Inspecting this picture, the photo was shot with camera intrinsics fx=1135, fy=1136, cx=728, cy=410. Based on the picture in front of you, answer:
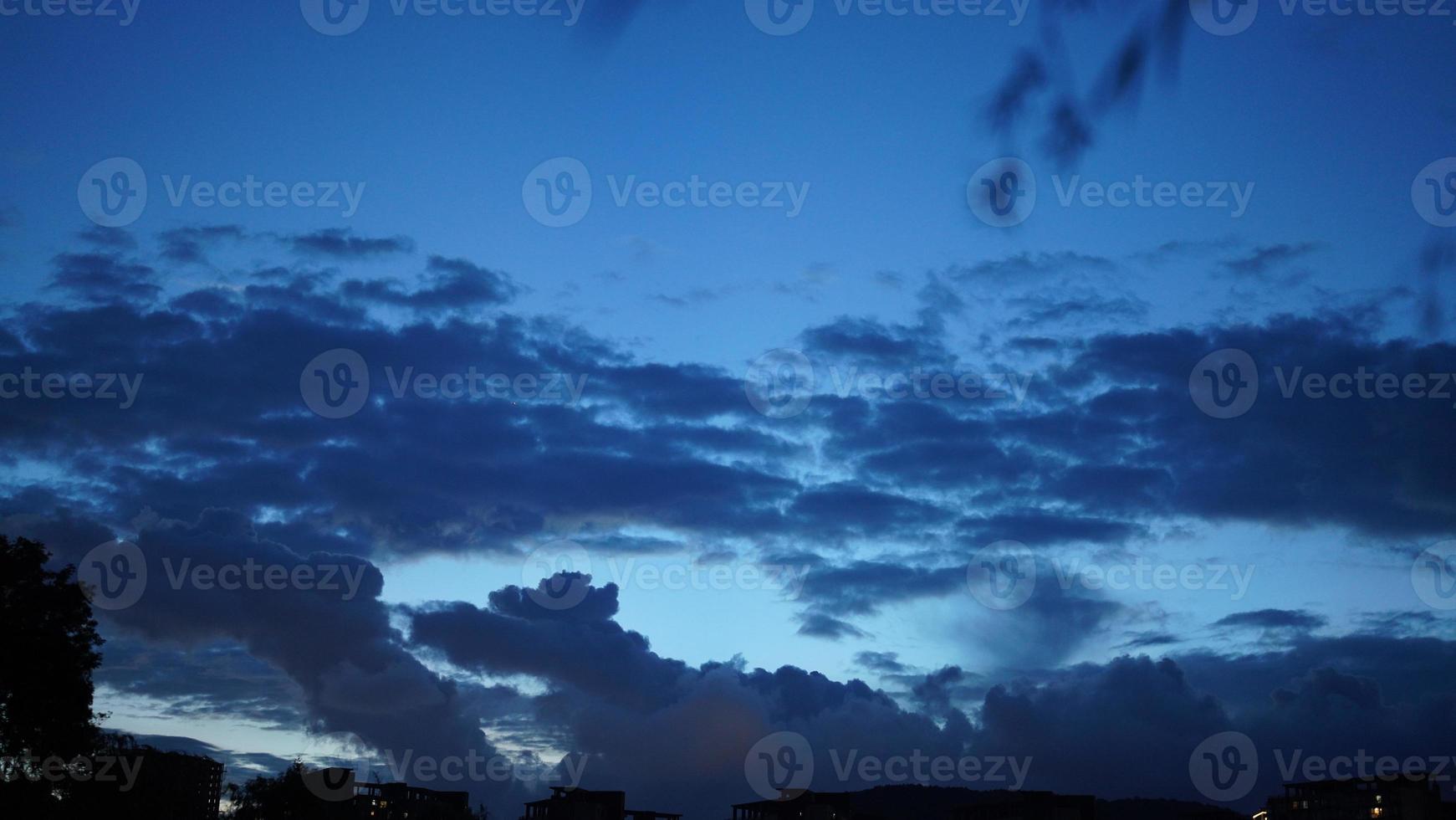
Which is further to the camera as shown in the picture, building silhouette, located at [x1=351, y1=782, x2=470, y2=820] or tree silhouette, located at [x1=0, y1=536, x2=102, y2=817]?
building silhouette, located at [x1=351, y1=782, x2=470, y2=820]

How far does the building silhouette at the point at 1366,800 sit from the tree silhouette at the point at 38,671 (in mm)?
→ 71528

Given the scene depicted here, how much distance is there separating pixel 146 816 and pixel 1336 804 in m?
69.6

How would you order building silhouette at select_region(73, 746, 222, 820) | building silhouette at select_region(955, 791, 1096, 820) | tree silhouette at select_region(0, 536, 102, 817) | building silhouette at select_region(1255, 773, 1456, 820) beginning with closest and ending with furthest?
tree silhouette at select_region(0, 536, 102, 817) < building silhouette at select_region(73, 746, 222, 820) < building silhouette at select_region(1255, 773, 1456, 820) < building silhouette at select_region(955, 791, 1096, 820)

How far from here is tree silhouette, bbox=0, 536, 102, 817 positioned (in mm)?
50219

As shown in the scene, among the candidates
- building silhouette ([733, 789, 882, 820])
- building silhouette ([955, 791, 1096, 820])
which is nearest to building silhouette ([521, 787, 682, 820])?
building silhouette ([733, 789, 882, 820])

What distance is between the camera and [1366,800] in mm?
70062

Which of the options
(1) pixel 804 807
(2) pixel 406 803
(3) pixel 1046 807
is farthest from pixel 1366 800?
(2) pixel 406 803

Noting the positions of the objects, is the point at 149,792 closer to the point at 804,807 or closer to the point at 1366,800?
the point at 804,807

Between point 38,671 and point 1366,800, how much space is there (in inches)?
2905

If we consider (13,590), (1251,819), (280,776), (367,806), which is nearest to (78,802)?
(13,590)

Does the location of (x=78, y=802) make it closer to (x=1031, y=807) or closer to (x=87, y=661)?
(x=87, y=661)

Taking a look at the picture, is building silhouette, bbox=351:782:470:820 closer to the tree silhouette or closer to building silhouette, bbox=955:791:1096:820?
the tree silhouette

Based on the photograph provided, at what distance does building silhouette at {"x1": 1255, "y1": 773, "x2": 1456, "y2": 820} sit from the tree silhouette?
7153cm

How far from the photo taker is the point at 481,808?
94062 mm
